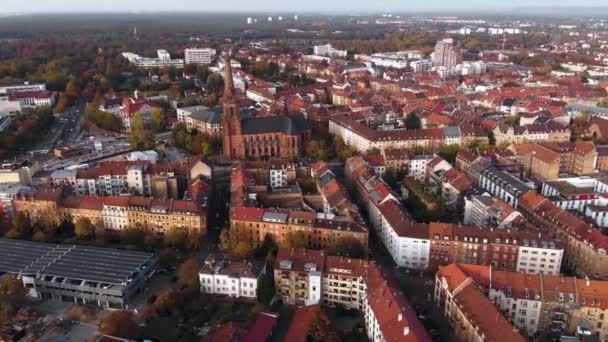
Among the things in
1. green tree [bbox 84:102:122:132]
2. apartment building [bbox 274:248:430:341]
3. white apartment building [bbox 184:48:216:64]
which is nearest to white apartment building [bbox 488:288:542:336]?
apartment building [bbox 274:248:430:341]

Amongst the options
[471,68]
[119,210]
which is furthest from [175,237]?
[471,68]

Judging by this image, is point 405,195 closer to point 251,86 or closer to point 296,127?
point 296,127

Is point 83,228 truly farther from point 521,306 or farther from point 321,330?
point 521,306

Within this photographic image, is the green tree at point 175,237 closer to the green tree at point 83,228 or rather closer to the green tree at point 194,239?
the green tree at point 194,239

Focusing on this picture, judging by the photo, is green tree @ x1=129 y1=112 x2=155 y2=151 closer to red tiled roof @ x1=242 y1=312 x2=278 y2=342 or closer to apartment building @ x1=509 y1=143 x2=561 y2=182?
red tiled roof @ x1=242 y1=312 x2=278 y2=342

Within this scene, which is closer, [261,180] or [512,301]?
[512,301]

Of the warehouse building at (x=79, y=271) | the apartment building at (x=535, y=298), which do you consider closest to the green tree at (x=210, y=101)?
the warehouse building at (x=79, y=271)

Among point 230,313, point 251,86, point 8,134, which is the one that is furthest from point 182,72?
point 230,313

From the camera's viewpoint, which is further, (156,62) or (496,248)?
(156,62)
